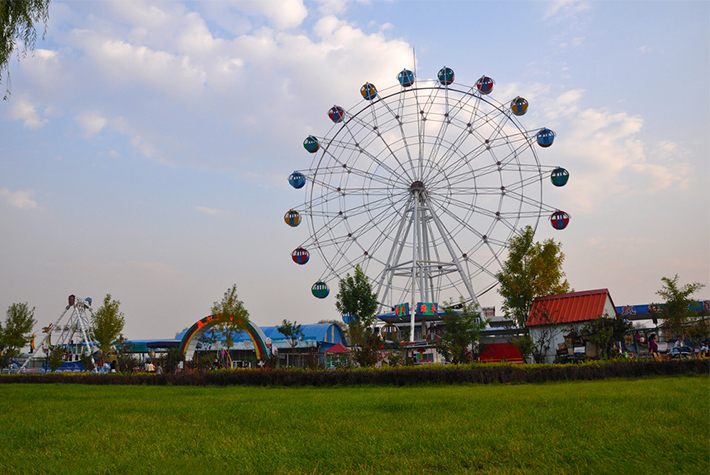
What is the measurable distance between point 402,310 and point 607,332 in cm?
1690

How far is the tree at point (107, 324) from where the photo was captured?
120ft

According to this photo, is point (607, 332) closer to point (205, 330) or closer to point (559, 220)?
point (559, 220)

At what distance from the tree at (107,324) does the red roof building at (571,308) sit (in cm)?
2600

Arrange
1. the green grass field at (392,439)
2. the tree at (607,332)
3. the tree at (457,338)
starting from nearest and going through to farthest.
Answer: the green grass field at (392,439) < the tree at (607,332) < the tree at (457,338)

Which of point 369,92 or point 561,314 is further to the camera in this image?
point 369,92

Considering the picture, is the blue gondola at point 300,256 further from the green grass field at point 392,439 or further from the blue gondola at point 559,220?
the green grass field at point 392,439

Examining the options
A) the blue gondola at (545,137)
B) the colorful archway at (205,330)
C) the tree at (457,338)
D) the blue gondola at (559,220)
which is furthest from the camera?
the colorful archway at (205,330)

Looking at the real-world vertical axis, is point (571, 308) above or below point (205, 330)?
above

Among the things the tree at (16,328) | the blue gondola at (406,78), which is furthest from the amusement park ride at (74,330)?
the blue gondola at (406,78)

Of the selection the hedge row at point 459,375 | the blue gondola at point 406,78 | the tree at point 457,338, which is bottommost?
the hedge row at point 459,375

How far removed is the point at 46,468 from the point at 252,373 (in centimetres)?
1531

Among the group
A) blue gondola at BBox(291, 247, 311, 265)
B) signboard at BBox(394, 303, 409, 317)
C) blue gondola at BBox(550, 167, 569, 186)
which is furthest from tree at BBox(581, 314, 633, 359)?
blue gondola at BBox(291, 247, 311, 265)

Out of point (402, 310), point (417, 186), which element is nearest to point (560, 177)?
point (417, 186)

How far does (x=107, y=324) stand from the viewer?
1439 inches
